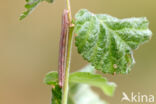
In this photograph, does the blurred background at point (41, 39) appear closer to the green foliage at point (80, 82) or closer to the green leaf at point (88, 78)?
the green foliage at point (80, 82)

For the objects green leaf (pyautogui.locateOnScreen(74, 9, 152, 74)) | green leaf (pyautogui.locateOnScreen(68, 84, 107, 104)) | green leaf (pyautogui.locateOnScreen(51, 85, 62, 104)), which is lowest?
green leaf (pyautogui.locateOnScreen(68, 84, 107, 104))

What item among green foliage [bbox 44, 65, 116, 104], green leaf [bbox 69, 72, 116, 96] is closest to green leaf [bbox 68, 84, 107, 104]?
green foliage [bbox 44, 65, 116, 104]

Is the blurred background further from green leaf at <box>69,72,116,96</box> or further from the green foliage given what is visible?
green leaf at <box>69,72,116,96</box>

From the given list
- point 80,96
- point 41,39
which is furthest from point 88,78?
point 41,39

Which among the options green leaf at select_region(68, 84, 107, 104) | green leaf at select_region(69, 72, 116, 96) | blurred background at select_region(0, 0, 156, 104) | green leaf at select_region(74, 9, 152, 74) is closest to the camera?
green leaf at select_region(74, 9, 152, 74)

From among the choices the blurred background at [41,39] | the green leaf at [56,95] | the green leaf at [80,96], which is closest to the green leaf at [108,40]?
the green leaf at [56,95]

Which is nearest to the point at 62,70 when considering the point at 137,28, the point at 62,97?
the point at 62,97

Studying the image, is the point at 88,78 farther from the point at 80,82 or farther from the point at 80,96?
the point at 80,96
